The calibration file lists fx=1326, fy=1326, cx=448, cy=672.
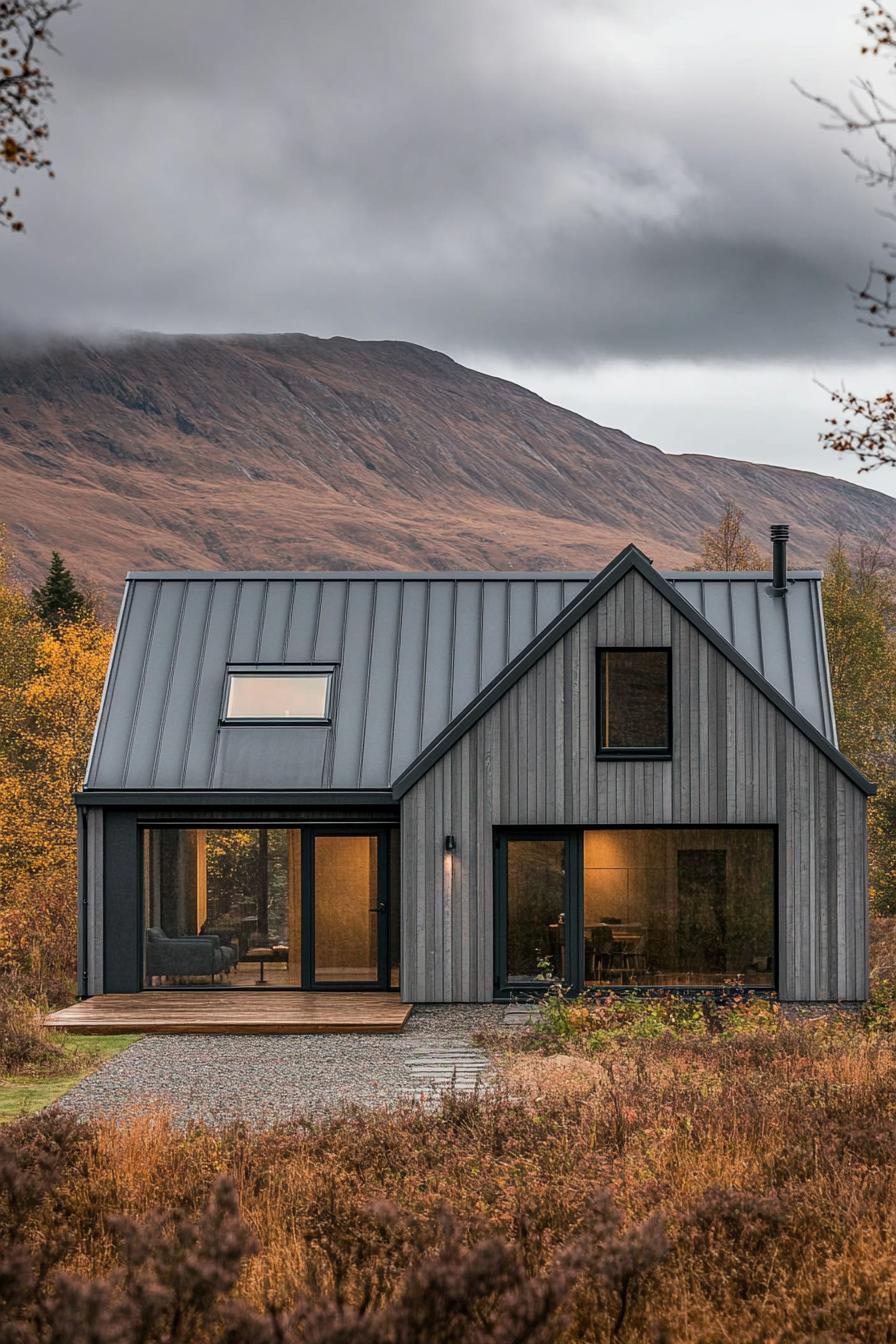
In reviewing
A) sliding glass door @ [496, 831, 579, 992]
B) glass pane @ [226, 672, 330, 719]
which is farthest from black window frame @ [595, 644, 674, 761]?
glass pane @ [226, 672, 330, 719]

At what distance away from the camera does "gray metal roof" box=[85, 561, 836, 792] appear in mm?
16625

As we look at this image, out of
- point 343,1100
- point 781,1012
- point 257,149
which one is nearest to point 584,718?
point 781,1012

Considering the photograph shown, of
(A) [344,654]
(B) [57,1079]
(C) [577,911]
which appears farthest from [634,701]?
Result: (B) [57,1079]

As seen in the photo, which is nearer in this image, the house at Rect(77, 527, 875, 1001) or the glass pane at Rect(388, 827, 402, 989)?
the house at Rect(77, 527, 875, 1001)

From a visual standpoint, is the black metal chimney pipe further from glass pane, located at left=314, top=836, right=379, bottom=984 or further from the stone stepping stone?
the stone stepping stone

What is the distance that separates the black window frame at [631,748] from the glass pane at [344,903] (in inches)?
123

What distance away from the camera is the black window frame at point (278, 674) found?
672 inches

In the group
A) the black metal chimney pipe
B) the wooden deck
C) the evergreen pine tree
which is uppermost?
the evergreen pine tree

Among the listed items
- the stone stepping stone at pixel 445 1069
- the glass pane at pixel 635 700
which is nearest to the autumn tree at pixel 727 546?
the glass pane at pixel 635 700

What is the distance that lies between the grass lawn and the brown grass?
8.70 feet

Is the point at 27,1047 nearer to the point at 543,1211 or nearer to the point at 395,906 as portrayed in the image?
the point at 395,906

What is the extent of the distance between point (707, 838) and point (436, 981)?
3.64 metres

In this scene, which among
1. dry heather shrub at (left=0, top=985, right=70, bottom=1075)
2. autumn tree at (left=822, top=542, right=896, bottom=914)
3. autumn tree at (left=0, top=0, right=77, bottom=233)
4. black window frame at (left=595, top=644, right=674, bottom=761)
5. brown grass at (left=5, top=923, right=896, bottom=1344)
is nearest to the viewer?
Result: autumn tree at (left=0, top=0, right=77, bottom=233)

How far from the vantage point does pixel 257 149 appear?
100125 millimetres
